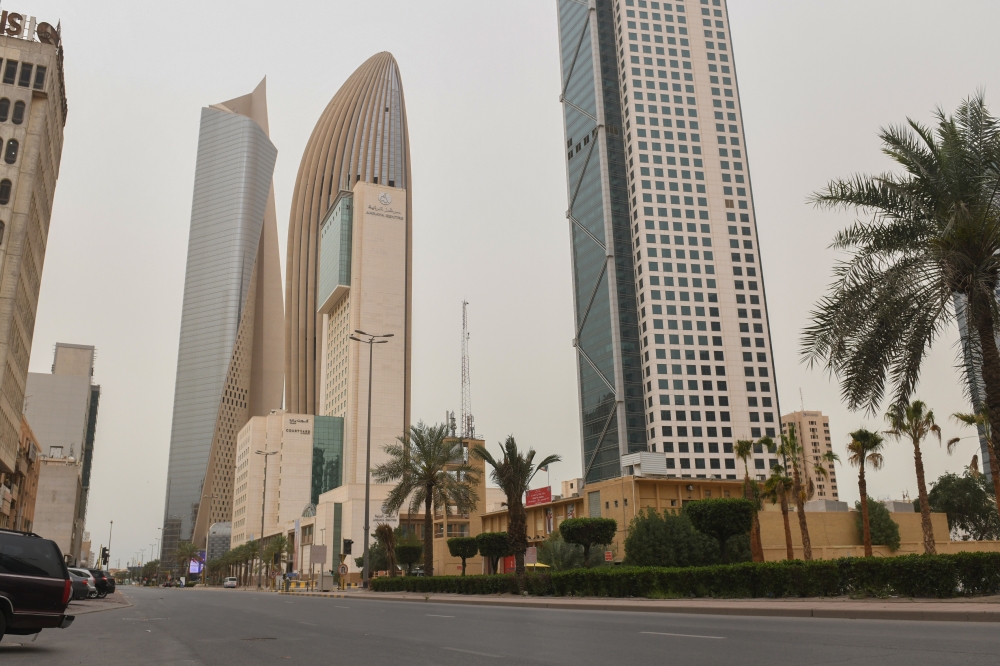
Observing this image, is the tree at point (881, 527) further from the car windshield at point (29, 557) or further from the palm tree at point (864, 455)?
the car windshield at point (29, 557)

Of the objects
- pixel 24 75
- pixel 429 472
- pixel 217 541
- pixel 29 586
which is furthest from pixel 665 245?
pixel 217 541

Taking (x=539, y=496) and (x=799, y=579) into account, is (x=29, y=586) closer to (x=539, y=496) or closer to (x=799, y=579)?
(x=799, y=579)

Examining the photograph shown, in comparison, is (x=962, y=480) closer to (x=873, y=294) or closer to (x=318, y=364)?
(x=873, y=294)

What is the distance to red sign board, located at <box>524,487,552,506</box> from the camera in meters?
84.3

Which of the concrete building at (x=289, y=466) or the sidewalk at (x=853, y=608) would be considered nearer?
the sidewalk at (x=853, y=608)

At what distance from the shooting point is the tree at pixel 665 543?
180ft

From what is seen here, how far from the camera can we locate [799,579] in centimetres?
2150

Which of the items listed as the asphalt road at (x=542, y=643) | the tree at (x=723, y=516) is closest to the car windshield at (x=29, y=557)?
the asphalt road at (x=542, y=643)

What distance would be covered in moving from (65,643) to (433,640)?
6.61m

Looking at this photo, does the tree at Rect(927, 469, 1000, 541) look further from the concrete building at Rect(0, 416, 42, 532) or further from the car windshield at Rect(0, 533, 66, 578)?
the car windshield at Rect(0, 533, 66, 578)

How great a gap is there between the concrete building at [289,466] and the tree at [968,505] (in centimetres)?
9933

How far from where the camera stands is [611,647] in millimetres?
10859

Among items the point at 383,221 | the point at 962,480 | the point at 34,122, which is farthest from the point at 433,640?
the point at 383,221

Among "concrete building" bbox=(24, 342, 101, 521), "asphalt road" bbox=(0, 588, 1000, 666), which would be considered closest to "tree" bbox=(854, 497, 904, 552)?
"asphalt road" bbox=(0, 588, 1000, 666)
